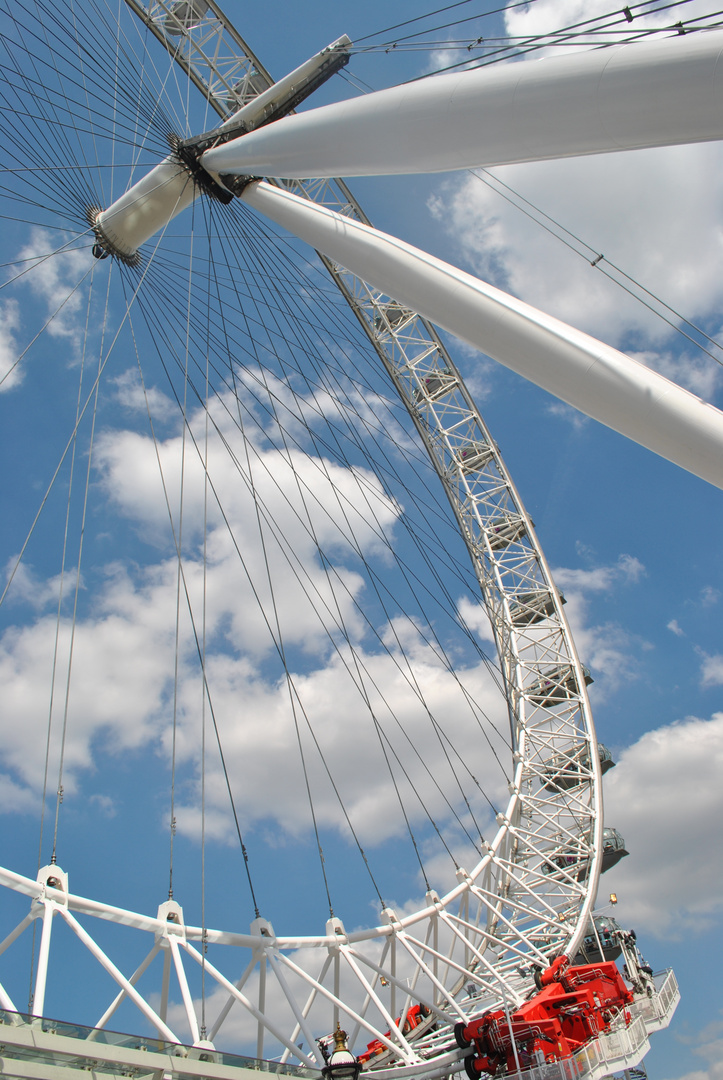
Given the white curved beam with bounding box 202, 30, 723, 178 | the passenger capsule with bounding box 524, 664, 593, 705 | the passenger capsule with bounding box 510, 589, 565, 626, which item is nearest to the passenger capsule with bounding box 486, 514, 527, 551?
the passenger capsule with bounding box 510, 589, 565, 626

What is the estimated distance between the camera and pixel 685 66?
7984 millimetres

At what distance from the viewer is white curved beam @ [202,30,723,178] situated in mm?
8109

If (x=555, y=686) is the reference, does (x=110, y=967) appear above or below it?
below

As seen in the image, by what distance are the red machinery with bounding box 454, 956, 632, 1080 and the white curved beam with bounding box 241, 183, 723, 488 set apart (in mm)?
17290

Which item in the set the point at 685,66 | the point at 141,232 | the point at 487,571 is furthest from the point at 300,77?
the point at 487,571

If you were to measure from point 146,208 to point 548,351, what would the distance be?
15548 millimetres

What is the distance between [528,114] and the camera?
9789 millimetres

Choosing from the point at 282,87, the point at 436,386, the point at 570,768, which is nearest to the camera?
the point at 282,87

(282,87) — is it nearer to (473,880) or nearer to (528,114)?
(528,114)

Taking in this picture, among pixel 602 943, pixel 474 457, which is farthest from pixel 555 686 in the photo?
pixel 474 457

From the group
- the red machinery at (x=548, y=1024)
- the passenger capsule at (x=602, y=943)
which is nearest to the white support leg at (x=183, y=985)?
the red machinery at (x=548, y=1024)

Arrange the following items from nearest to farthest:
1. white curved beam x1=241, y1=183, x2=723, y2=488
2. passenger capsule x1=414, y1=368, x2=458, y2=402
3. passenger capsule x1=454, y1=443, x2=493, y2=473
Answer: white curved beam x1=241, y1=183, x2=723, y2=488
passenger capsule x1=414, y1=368, x2=458, y2=402
passenger capsule x1=454, y1=443, x2=493, y2=473

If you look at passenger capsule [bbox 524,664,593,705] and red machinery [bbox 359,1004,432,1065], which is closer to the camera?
red machinery [bbox 359,1004,432,1065]

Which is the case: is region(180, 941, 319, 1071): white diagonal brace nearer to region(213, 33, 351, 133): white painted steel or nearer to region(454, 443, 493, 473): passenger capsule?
region(213, 33, 351, 133): white painted steel
